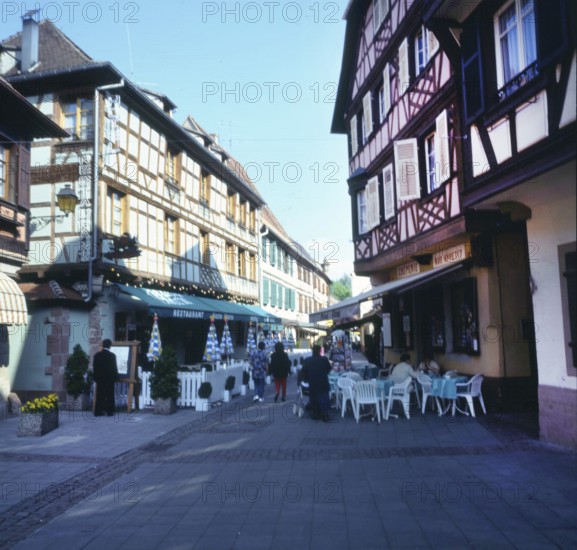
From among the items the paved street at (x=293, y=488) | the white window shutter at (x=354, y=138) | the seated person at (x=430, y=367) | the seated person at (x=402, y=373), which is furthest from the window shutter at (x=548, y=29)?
the white window shutter at (x=354, y=138)

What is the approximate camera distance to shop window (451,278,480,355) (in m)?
11.9

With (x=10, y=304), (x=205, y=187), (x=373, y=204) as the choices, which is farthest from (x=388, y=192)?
(x=205, y=187)

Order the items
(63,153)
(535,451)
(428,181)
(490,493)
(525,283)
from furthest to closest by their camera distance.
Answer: (63,153) → (428,181) → (525,283) → (535,451) → (490,493)

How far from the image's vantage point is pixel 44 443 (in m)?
9.55

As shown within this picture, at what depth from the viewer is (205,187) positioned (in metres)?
25.3

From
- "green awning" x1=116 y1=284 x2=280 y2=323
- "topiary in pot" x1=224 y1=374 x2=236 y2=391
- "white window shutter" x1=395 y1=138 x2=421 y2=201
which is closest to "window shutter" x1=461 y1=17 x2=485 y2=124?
"white window shutter" x1=395 y1=138 x2=421 y2=201

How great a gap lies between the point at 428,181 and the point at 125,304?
375 inches

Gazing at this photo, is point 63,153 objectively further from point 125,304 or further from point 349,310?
point 349,310

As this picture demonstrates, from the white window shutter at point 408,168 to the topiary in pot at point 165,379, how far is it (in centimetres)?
682

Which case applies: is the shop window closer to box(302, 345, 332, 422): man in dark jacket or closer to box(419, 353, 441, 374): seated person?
box(419, 353, 441, 374): seated person

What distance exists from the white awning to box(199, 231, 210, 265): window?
25.9 feet

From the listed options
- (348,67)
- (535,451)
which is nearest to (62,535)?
(535,451)

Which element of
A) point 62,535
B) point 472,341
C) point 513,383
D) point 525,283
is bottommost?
point 62,535

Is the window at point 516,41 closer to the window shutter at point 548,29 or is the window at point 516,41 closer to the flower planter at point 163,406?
the window shutter at point 548,29
